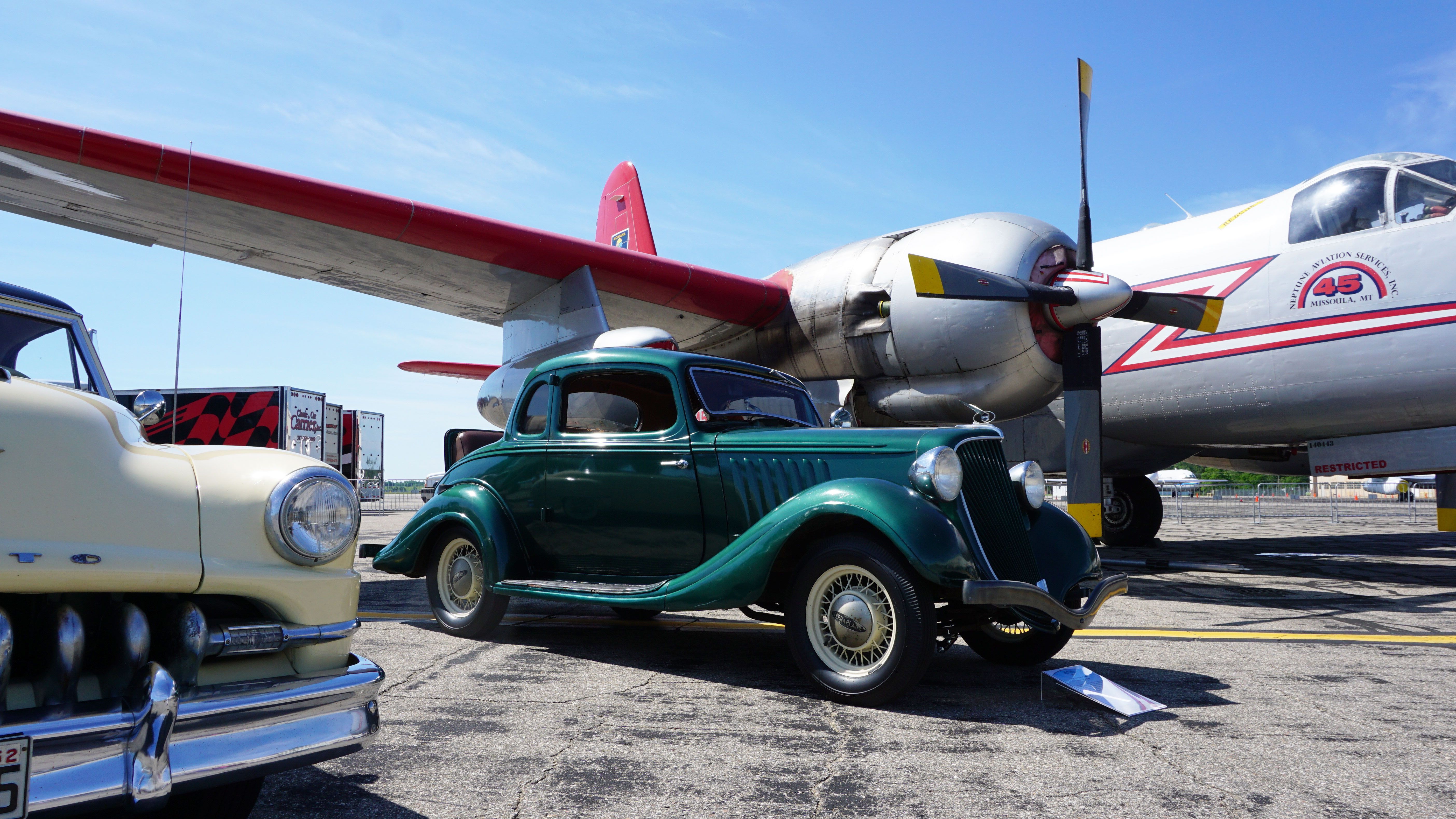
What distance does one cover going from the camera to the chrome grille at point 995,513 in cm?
400

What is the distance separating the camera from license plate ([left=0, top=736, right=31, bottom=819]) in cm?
151

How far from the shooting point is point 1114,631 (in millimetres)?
5801

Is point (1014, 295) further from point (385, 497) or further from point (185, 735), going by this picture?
point (385, 497)

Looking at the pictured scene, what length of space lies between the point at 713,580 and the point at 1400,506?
45.0 metres

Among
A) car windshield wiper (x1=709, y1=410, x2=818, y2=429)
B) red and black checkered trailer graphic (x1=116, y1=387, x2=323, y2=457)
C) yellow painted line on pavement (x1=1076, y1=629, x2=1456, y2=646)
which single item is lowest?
yellow painted line on pavement (x1=1076, y1=629, x2=1456, y2=646)

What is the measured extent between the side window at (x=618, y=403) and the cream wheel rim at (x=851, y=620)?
138 centimetres

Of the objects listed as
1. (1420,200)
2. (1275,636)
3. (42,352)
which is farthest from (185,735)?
(1420,200)

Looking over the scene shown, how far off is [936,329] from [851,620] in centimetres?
549

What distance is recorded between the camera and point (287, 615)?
2.14 metres

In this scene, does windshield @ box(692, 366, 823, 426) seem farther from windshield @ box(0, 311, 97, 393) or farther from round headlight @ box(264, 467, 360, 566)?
windshield @ box(0, 311, 97, 393)

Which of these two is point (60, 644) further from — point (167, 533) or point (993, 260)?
point (993, 260)

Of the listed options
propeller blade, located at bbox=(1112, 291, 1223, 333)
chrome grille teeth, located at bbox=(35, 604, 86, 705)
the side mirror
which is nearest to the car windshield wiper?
the side mirror

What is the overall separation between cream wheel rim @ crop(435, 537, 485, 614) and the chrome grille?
119 inches

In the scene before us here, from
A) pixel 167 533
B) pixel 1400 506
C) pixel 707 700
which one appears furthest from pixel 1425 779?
pixel 1400 506
